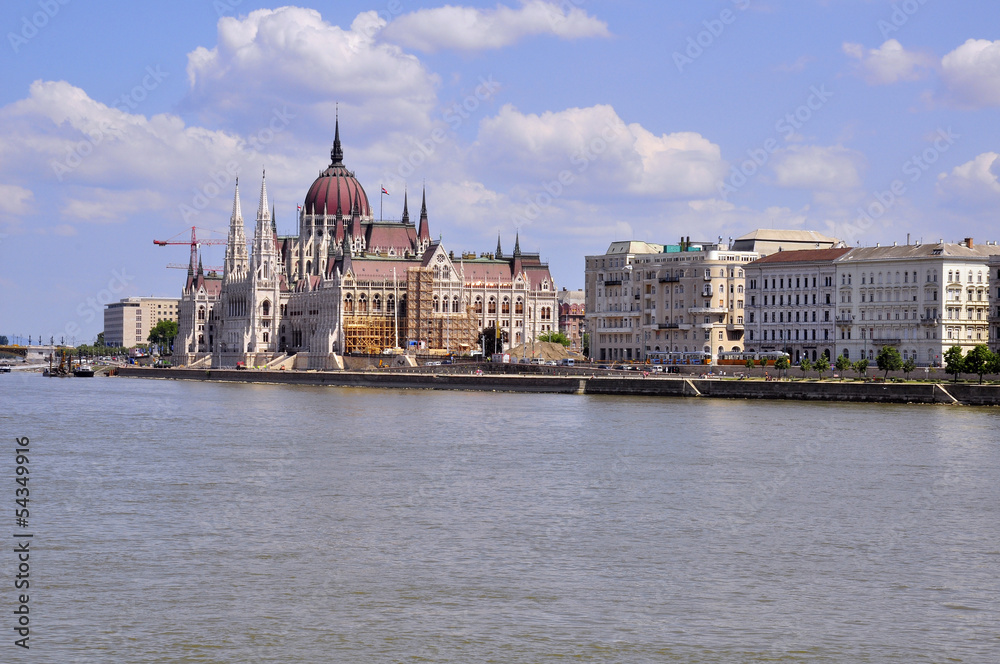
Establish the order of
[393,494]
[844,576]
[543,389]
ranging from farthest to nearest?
1. [543,389]
2. [393,494]
3. [844,576]

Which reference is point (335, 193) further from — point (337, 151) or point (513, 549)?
point (513, 549)

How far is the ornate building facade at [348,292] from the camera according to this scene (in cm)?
16162

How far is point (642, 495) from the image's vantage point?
38.2 m

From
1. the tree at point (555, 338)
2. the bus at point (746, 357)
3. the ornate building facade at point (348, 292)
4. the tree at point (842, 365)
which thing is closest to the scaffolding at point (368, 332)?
the ornate building facade at point (348, 292)

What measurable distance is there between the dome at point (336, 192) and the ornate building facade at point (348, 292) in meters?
0.14

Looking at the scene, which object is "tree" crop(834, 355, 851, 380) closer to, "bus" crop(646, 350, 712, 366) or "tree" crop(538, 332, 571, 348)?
"bus" crop(646, 350, 712, 366)

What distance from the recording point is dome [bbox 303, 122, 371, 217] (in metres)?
192

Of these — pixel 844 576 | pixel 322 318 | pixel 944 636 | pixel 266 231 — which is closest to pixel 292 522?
pixel 844 576

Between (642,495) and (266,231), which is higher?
(266,231)

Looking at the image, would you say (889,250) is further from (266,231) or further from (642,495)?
(266,231)

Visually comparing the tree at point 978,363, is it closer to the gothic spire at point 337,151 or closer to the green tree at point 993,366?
the green tree at point 993,366

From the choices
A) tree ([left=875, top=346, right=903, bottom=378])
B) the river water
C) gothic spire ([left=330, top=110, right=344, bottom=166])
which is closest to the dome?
gothic spire ([left=330, top=110, right=344, bottom=166])

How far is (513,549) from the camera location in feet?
94.8

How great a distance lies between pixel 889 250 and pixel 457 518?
257 ft
